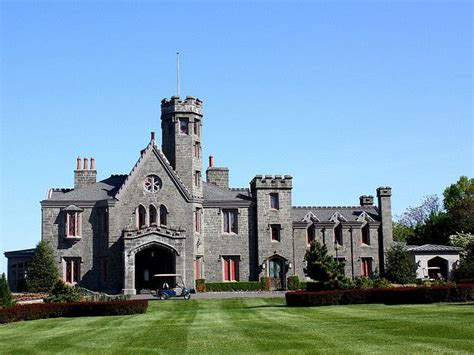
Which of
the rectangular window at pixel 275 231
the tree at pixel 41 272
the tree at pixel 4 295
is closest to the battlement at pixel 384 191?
the rectangular window at pixel 275 231

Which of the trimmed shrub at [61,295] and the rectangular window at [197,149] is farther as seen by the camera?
the rectangular window at [197,149]

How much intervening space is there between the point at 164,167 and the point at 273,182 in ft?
31.4

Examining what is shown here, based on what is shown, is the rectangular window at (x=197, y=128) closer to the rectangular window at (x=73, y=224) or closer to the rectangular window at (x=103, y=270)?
the rectangular window at (x=73, y=224)

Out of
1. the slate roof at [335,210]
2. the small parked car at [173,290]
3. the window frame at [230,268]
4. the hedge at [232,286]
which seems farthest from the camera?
the slate roof at [335,210]

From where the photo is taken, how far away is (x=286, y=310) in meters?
38.6

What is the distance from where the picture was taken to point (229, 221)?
6706 cm

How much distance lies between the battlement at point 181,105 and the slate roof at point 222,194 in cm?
676

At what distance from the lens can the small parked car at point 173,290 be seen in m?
53.6

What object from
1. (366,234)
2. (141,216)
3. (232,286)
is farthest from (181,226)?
(366,234)

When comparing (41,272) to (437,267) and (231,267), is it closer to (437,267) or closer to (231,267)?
(231,267)

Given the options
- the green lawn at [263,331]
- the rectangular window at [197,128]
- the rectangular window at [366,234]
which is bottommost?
the green lawn at [263,331]

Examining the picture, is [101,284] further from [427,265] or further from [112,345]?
[112,345]

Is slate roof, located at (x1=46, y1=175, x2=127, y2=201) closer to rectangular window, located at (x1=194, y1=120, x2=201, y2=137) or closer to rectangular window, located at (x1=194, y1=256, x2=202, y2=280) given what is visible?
rectangular window, located at (x1=194, y1=120, x2=201, y2=137)

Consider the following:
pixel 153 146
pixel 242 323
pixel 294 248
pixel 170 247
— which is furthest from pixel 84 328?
pixel 294 248
